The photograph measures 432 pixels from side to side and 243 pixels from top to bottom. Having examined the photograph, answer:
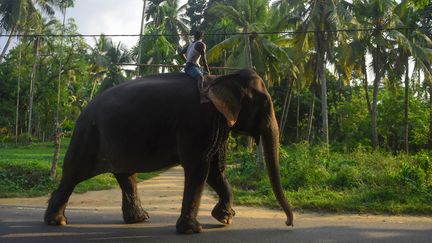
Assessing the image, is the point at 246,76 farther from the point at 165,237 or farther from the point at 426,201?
the point at 426,201

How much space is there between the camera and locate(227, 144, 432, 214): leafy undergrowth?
29.2ft

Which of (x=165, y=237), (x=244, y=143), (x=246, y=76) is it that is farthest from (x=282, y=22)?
(x=165, y=237)

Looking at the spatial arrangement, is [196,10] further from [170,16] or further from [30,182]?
[30,182]

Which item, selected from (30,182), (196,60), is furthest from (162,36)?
(196,60)

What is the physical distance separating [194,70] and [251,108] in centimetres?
103

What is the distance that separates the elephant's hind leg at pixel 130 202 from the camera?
23.2 ft

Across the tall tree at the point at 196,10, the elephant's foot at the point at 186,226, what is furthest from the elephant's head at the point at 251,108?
the tall tree at the point at 196,10

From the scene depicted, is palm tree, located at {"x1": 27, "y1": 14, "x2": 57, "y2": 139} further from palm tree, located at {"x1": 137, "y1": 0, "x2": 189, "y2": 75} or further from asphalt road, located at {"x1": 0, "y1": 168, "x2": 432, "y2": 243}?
asphalt road, located at {"x1": 0, "y1": 168, "x2": 432, "y2": 243}

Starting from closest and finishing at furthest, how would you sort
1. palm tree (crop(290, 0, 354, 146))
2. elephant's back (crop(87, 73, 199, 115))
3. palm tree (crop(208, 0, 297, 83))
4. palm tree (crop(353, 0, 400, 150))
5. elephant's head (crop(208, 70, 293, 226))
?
1. elephant's head (crop(208, 70, 293, 226))
2. elephant's back (crop(87, 73, 199, 115))
3. palm tree (crop(290, 0, 354, 146))
4. palm tree (crop(208, 0, 297, 83))
5. palm tree (crop(353, 0, 400, 150))

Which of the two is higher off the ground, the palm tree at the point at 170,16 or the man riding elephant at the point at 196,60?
the palm tree at the point at 170,16

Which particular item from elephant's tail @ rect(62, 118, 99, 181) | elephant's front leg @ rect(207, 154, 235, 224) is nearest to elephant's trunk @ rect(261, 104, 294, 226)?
elephant's front leg @ rect(207, 154, 235, 224)

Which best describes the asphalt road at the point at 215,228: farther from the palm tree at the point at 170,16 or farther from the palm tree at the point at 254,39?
the palm tree at the point at 170,16

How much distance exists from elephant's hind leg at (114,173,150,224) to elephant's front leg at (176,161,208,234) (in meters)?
1.06

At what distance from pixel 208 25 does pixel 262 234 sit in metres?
39.3
